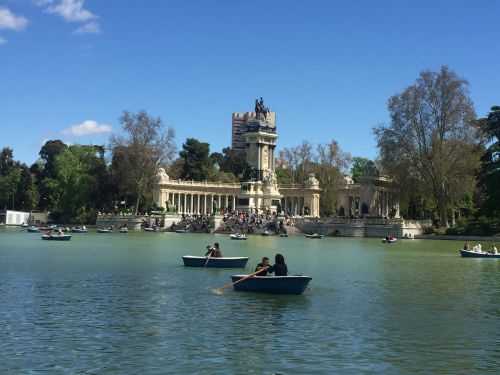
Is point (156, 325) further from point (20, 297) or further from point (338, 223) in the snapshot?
point (338, 223)

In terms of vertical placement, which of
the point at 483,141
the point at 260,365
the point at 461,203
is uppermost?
the point at 483,141

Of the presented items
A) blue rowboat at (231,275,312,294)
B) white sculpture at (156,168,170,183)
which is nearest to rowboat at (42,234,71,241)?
blue rowboat at (231,275,312,294)

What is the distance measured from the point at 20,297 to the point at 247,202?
250ft

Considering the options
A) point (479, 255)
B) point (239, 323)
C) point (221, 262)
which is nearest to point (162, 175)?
point (479, 255)

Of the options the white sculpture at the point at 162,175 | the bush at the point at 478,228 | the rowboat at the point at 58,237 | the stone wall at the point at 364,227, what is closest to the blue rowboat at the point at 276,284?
the rowboat at the point at 58,237

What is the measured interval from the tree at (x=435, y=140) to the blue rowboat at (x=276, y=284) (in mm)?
49637

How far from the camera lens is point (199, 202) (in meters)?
112

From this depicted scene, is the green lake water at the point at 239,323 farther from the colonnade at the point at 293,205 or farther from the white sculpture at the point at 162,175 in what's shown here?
the colonnade at the point at 293,205

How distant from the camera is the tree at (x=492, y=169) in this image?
62.8 metres

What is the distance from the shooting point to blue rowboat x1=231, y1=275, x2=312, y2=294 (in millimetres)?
23125

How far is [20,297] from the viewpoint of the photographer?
2238cm

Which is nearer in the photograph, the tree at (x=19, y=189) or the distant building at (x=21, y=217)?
the distant building at (x=21, y=217)

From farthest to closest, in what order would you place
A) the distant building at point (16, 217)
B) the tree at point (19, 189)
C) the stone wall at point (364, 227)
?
1. the tree at point (19, 189)
2. the distant building at point (16, 217)
3. the stone wall at point (364, 227)

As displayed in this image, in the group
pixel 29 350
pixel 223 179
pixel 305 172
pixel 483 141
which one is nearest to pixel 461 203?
pixel 483 141
